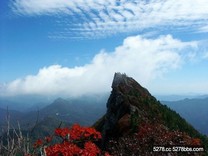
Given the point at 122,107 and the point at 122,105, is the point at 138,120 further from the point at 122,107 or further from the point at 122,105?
the point at 122,105

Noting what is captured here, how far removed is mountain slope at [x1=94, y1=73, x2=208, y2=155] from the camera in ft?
93.9

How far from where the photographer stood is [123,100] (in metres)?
39.9

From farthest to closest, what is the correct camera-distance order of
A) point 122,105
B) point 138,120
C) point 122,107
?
point 122,105
point 122,107
point 138,120

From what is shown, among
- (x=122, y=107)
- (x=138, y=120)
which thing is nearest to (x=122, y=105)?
(x=122, y=107)

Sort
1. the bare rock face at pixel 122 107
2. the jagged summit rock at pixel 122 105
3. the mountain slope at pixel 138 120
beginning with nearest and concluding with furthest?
the mountain slope at pixel 138 120, the bare rock face at pixel 122 107, the jagged summit rock at pixel 122 105

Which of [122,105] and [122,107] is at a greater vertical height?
[122,105]

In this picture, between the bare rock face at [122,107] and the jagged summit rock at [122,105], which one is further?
the jagged summit rock at [122,105]

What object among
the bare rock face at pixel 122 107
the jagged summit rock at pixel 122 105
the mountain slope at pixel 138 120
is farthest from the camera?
the jagged summit rock at pixel 122 105

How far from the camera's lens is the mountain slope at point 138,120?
28625mm

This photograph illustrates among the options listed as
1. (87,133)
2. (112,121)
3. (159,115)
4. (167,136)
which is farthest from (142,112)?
(87,133)

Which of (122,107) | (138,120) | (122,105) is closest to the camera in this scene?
(138,120)

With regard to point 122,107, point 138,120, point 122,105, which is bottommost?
point 138,120

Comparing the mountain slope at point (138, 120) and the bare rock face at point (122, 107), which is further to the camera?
the bare rock face at point (122, 107)

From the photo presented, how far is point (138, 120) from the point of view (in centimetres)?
Result: 3338
